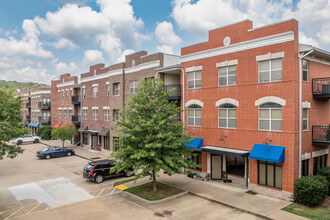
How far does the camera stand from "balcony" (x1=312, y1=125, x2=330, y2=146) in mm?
16333

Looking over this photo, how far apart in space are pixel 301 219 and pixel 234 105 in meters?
8.29

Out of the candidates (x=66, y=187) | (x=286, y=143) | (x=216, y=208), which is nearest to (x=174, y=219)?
(x=216, y=208)

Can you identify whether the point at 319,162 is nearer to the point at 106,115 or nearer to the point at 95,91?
the point at 106,115

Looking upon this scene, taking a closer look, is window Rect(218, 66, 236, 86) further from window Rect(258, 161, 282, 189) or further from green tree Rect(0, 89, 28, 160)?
green tree Rect(0, 89, 28, 160)

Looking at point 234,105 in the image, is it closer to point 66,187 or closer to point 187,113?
point 187,113

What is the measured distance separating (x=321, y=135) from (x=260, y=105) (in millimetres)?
4875

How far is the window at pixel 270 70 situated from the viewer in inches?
622

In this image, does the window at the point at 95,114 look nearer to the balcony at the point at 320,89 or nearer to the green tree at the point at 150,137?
the green tree at the point at 150,137

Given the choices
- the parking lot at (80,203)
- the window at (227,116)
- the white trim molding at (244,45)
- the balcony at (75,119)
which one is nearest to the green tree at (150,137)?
the parking lot at (80,203)

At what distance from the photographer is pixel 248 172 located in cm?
1753

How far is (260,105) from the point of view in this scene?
16.7 m

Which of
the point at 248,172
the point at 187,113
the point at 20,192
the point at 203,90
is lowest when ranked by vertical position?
the point at 20,192

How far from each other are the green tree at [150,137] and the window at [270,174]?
15.1 ft

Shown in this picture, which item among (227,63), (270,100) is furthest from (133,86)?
(270,100)
